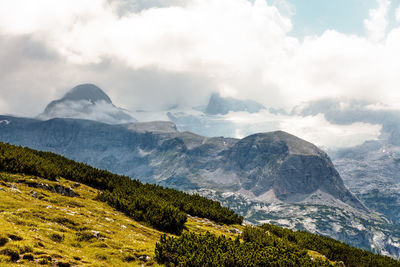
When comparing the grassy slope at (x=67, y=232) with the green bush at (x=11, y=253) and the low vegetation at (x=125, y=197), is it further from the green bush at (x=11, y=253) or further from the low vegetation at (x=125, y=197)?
the low vegetation at (x=125, y=197)

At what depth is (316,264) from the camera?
3005 centimetres

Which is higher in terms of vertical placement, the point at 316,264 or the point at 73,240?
the point at 73,240

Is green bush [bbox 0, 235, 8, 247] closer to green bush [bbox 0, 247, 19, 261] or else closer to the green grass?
the green grass

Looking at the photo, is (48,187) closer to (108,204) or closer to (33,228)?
(108,204)

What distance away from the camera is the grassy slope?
797 inches

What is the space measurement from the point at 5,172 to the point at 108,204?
15102mm

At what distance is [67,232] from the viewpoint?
Answer: 85.8 feet

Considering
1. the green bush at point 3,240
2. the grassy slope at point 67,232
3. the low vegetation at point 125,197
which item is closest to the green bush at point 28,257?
the grassy slope at point 67,232

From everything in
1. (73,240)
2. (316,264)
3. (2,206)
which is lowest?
(316,264)

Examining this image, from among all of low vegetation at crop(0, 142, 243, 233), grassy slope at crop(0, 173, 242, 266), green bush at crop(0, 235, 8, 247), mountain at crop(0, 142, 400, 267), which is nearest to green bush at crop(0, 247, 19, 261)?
mountain at crop(0, 142, 400, 267)

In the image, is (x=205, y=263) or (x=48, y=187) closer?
(x=205, y=263)

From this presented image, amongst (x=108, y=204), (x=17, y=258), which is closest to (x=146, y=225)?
(x=108, y=204)

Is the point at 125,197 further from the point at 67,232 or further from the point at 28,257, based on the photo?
the point at 28,257

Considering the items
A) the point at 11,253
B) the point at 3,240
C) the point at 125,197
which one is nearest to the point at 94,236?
the point at 3,240
